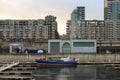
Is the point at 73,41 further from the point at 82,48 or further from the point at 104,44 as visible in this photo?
the point at 104,44

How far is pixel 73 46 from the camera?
134 metres

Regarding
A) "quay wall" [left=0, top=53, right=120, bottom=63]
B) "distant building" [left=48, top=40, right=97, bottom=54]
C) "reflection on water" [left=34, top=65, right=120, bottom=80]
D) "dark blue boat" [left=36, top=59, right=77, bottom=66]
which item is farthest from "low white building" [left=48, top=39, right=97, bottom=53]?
"reflection on water" [left=34, top=65, right=120, bottom=80]

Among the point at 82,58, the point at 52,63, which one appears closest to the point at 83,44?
the point at 82,58

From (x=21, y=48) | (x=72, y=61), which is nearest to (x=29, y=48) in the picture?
(x=21, y=48)

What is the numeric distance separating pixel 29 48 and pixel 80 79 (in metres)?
85.8

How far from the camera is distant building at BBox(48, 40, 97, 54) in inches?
5221

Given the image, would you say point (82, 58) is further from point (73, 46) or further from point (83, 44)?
point (73, 46)

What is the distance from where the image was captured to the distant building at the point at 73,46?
13262 centimetres

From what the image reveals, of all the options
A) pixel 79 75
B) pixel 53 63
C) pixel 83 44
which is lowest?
pixel 79 75

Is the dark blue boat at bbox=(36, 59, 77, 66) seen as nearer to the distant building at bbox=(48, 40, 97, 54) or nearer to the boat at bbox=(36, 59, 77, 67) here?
the boat at bbox=(36, 59, 77, 67)

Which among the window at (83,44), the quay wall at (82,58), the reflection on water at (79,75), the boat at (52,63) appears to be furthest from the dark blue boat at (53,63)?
the window at (83,44)

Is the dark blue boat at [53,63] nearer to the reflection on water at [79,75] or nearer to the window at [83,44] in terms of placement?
the reflection on water at [79,75]

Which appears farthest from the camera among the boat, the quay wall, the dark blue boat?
the quay wall

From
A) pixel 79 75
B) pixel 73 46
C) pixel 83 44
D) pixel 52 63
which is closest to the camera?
pixel 79 75
